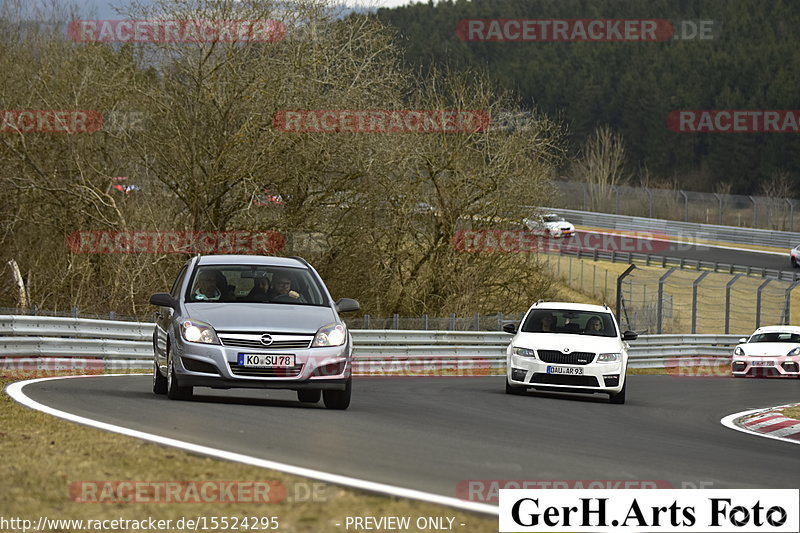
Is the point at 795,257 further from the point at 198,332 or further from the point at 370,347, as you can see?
the point at 198,332

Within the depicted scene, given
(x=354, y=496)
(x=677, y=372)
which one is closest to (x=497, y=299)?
(x=677, y=372)

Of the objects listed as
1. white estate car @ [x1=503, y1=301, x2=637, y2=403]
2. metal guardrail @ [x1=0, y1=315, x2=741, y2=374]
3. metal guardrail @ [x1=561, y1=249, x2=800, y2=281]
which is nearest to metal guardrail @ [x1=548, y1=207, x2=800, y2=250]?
metal guardrail @ [x1=561, y1=249, x2=800, y2=281]

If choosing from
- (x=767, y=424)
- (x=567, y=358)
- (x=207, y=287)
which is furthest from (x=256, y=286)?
(x=767, y=424)

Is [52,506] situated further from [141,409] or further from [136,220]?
[136,220]

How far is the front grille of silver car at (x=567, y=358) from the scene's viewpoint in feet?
61.1

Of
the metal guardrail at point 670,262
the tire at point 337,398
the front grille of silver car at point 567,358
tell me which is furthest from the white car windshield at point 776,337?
the metal guardrail at point 670,262

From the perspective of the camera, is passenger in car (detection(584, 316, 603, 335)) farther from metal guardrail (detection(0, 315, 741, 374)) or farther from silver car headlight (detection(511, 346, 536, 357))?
metal guardrail (detection(0, 315, 741, 374))

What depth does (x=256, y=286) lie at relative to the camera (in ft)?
45.4

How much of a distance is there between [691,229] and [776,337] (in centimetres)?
5081

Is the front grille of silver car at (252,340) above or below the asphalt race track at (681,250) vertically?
below

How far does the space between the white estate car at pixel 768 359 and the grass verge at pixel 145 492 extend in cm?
2313

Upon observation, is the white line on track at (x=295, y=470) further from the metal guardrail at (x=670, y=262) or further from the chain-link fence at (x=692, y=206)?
the chain-link fence at (x=692, y=206)

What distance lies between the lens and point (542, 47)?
144 metres

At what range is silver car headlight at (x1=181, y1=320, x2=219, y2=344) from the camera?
12734mm
